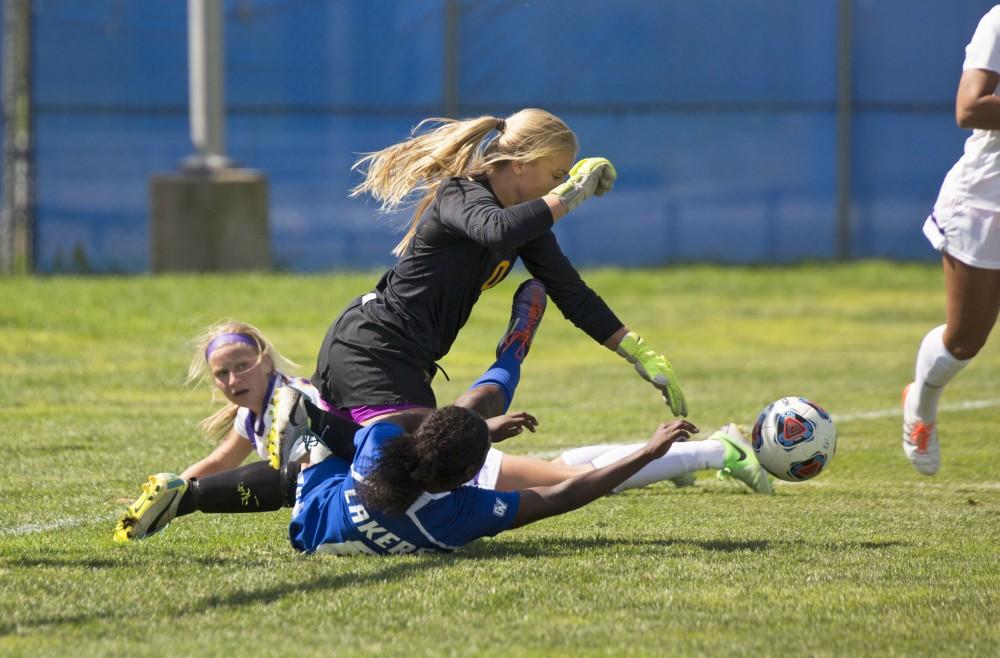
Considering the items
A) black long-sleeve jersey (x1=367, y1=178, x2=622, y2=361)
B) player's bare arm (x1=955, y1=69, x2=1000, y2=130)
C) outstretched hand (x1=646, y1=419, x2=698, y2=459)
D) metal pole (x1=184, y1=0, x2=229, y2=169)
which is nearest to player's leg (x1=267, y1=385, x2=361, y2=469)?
black long-sleeve jersey (x1=367, y1=178, x2=622, y2=361)

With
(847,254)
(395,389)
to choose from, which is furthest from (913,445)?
(847,254)

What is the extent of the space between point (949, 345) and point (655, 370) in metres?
1.11

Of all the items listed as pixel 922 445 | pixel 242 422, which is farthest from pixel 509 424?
pixel 922 445

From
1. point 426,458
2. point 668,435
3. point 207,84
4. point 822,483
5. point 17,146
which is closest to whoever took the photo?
point 426,458

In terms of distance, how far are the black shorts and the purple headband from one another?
502 millimetres

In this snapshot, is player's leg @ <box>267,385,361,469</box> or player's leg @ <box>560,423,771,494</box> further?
player's leg @ <box>560,423,771,494</box>

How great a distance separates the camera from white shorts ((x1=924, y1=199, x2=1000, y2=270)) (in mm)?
5602

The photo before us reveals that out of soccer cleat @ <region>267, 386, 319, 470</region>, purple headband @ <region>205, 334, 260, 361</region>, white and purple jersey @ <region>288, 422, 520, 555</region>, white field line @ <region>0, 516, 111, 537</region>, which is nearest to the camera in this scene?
white and purple jersey @ <region>288, 422, 520, 555</region>

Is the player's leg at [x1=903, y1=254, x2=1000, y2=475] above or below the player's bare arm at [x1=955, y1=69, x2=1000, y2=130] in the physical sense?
below

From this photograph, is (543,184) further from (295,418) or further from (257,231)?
(257,231)

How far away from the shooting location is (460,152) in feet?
18.5

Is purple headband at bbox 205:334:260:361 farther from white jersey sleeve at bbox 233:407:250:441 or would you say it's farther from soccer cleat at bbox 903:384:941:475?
soccer cleat at bbox 903:384:941:475

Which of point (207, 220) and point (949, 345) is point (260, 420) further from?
point (207, 220)

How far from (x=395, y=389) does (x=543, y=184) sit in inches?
34.8
